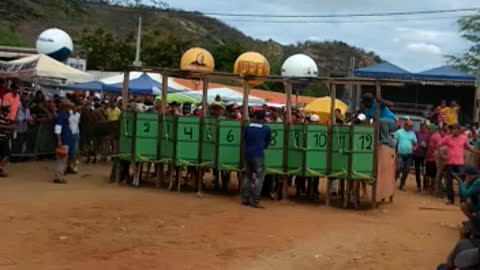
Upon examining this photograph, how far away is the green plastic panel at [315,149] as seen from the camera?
15.5 m

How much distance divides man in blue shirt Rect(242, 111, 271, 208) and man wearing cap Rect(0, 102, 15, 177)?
19.0 feet

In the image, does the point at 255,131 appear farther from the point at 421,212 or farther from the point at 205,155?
the point at 421,212

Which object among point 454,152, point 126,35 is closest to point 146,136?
point 454,152

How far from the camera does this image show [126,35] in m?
73.6

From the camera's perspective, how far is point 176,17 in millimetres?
101438

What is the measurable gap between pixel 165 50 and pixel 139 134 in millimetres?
34031

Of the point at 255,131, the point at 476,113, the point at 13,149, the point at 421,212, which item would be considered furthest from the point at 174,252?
the point at 476,113

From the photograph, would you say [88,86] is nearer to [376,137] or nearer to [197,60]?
[197,60]

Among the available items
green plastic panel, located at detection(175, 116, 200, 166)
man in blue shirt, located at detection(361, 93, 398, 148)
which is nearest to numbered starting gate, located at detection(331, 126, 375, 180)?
man in blue shirt, located at detection(361, 93, 398, 148)

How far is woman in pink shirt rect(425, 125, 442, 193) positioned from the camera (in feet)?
64.9

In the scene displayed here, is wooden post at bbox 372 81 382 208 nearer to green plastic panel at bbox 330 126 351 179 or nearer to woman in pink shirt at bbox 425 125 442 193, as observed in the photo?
green plastic panel at bbox 330 126 351 179

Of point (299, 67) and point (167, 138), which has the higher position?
point (299, 67)

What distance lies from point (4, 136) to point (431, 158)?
35.2 ft

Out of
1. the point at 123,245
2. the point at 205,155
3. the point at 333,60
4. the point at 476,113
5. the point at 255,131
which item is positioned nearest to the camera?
the point at 123,245
